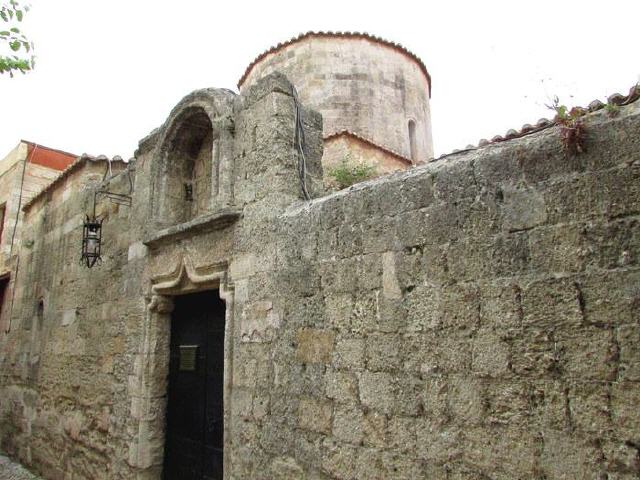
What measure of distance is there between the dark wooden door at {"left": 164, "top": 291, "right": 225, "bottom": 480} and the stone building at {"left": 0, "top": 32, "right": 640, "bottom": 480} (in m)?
0.02

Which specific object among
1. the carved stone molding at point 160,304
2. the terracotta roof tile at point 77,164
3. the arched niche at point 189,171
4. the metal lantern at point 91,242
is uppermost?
the terracotta roof tile at point 77,164

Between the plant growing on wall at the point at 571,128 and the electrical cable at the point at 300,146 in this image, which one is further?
the electrical cable at the point at 300,146

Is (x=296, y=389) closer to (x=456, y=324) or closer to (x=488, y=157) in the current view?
(x=456, y=324)

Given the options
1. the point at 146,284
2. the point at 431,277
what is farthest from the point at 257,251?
the point at 146,284

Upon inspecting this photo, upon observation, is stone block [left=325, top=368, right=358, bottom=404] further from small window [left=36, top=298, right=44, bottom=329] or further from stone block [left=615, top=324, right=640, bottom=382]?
small window [left=36, top=298, right=44, bottom=329]

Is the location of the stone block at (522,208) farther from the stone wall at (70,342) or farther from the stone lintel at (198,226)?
the stone wall at (70,342)

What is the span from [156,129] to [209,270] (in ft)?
6.81

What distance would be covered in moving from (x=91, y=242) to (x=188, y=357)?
2.37 metres

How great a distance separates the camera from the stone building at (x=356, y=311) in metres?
1.99

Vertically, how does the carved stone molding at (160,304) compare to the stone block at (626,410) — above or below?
above

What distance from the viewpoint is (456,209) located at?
8.09ft

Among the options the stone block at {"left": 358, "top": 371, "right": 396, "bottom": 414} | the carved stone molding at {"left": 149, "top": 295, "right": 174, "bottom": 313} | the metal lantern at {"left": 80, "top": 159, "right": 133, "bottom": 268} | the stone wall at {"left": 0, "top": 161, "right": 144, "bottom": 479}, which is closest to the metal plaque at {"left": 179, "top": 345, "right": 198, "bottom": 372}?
the carved stone molding at {"left": 149, "top": 295, "right": 174, "bottom": 313}

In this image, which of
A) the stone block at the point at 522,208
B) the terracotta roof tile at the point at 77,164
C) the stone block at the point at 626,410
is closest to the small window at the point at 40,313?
the terracotta roof tile at the point at 77,164

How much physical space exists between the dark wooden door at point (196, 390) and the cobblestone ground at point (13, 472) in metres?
3.24
